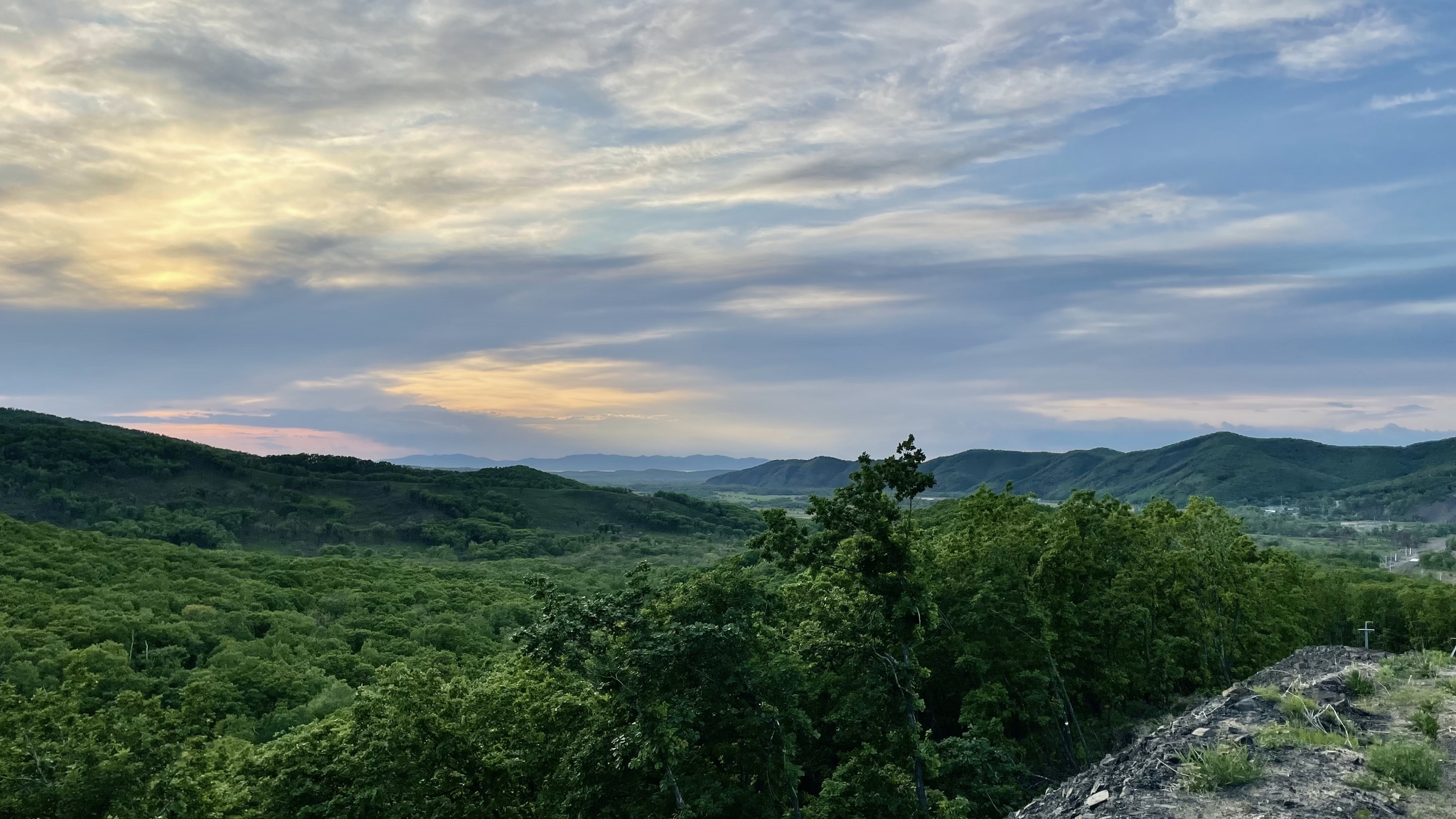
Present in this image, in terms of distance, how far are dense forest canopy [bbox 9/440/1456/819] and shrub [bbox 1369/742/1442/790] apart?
1460cm

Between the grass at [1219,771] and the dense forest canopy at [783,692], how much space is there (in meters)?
13.5

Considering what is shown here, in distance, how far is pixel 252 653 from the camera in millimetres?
77375

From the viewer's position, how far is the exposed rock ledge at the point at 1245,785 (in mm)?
12125

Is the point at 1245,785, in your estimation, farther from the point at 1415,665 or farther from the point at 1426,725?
the point at 1415,665

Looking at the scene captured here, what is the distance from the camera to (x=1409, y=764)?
1258 cm

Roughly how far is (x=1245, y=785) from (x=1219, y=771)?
1.67ft

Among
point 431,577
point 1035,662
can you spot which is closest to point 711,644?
point 1035,662

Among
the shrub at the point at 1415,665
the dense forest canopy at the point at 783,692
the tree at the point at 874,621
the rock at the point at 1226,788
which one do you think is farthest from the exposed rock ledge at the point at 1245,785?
the dense forest canopy at the point at 783,692

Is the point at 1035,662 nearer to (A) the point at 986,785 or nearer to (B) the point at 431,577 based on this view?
(A) the point at 986,785

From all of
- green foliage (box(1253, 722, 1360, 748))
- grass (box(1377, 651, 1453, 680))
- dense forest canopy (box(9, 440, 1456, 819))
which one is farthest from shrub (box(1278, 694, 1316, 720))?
dense forest canopy (box(9, 440, 1456, 819))

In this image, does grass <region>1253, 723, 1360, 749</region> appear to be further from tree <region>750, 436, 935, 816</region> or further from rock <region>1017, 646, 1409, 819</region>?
tree <region>750, 436, 935, 816</region>

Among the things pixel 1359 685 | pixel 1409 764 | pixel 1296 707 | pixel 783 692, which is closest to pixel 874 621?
pixel 783 692

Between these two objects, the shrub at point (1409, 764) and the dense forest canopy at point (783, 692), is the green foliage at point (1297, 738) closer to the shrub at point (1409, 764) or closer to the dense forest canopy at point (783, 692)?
the shrub at point (1409, 764)

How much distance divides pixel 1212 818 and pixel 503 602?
11208 centimetres
